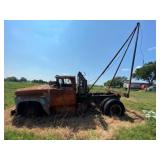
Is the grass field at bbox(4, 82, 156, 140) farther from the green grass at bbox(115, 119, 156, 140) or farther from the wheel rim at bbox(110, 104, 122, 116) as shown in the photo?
the wheel rim at bbox(110, 104, 122, 116)

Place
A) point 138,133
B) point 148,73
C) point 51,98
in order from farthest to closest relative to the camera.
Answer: point 148,73
point 51,98
point 138,133

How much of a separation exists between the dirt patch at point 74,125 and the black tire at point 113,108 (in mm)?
279

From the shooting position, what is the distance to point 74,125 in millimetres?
8930

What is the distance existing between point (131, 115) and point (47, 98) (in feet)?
13.6

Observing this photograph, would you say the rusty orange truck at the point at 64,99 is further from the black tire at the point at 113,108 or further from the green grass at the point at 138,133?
the green grass at the point at 138,133

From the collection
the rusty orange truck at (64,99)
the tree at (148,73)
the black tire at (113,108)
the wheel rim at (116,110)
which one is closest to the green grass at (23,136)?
the rusty orange truck at (64,99)

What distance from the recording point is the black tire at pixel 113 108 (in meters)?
10.4

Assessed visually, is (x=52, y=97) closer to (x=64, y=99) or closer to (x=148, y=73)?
(x=64, y=99)

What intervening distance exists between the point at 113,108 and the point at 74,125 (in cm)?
240

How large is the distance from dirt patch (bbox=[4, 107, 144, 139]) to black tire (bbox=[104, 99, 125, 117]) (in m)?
0.28

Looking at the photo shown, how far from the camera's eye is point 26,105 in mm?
9852

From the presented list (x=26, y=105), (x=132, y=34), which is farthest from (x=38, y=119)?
(x=132, y=34)

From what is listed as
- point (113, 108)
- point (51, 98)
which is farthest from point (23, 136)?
point (113, 108)
